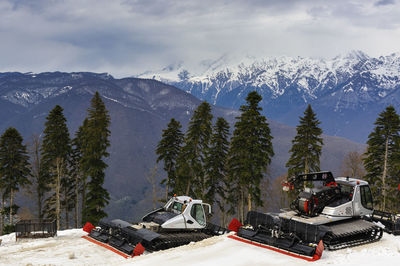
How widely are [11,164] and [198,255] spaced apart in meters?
27.7

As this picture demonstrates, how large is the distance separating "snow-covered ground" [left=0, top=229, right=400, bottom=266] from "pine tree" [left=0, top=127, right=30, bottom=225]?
59.9 feet

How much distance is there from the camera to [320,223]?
18062mm

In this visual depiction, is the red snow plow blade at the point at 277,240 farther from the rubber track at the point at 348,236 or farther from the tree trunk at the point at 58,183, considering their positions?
the tree trunk at the point at 58,183

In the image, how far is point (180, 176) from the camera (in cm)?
3862

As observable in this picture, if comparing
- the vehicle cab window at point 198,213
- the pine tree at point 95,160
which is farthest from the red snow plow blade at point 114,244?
the pine tree at point 95,160

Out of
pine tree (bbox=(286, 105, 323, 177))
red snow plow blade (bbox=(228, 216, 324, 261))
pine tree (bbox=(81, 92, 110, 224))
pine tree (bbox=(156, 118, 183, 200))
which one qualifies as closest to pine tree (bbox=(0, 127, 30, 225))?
pine tree (bbox=(81, 92, 110, 224))

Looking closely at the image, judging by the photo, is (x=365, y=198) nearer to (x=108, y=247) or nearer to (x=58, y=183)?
(x=108, y=247)

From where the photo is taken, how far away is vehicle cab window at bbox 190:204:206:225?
21.7m

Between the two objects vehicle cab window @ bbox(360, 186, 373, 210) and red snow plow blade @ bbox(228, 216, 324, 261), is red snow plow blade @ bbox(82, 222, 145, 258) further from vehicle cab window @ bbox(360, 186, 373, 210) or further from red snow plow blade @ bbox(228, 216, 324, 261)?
vehicle cab window @ bbox(360, 186, 373, 210)

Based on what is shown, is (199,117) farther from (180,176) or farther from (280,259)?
(280,259)

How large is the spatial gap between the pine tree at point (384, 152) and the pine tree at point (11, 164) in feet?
116

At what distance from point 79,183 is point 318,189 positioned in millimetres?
31915

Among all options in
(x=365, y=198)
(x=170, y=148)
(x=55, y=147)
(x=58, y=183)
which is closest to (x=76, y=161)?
(x=55, y=147)

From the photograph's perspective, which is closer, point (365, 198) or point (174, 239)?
point (174, 239)
